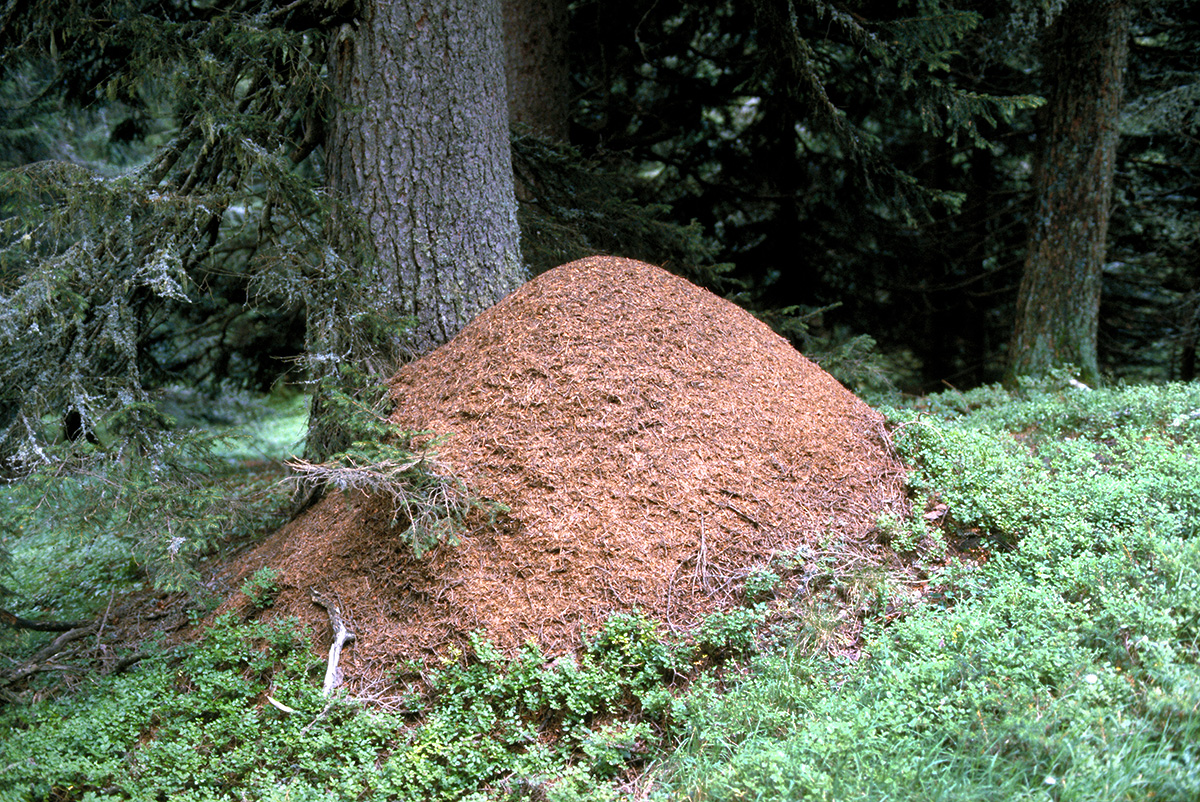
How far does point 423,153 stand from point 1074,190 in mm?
6177

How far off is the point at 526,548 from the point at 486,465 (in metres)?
0.53

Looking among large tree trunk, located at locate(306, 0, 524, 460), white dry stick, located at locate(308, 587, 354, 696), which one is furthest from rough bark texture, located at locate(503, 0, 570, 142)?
white dry stick, located at locate(308, 587, 354, 696)

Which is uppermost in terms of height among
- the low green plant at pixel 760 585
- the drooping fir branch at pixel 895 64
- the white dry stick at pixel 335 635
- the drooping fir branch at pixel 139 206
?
the drooping fir branch at pixel 895 64

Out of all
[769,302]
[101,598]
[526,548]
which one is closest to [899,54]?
[769,302]

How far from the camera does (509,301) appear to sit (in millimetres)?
4781

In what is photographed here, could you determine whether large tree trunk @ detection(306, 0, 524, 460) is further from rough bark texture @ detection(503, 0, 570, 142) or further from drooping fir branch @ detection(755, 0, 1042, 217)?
drooping fir branch @ detection(755, 0, 1042, 217)

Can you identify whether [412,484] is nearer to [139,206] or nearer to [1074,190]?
[139,206]

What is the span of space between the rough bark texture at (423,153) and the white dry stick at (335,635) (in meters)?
1.73

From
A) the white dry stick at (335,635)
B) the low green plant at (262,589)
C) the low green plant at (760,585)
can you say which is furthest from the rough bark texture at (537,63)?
the low green plant at (760,585)

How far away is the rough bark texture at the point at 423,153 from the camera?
480 centimetres

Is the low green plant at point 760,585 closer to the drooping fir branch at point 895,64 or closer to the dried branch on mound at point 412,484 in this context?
the dried branch on mound at point 412,484

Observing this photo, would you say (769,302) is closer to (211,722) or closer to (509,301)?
(509,301)

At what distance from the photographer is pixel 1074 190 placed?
7.11 metres

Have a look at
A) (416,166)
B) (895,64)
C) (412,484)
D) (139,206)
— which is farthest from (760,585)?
(895,64)
